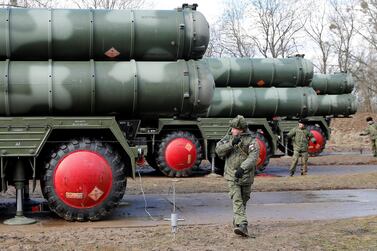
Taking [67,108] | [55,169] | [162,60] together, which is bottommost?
[55,169]

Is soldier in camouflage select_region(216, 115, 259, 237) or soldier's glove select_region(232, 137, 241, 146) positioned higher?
soldier's glove select_region(232, 137, 241, 146)

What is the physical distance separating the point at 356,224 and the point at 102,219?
4.20 meters

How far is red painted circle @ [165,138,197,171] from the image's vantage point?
55.4 feet

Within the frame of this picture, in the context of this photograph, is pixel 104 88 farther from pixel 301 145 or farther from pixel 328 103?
pixel 328 103

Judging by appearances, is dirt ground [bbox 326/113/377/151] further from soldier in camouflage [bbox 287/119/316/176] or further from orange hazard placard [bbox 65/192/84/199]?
orange hazard placard [bbox 65/192/84/199]

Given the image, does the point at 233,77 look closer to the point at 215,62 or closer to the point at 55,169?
the point at 215,62

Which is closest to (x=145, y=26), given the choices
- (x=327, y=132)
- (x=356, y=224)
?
(x=356, y=224)

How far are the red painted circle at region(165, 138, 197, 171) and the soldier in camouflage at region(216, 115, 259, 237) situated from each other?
8.11m

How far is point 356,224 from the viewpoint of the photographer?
9281 millimetres

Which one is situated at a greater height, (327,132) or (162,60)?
(162,60)

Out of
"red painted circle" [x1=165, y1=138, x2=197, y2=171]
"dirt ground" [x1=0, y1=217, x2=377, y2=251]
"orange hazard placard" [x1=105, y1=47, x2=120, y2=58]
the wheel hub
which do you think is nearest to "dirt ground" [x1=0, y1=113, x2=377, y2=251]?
"dirt ground" [x1=0, y1=217, x2=377, y2=251]

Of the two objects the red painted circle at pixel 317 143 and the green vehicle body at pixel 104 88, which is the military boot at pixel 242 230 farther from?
the red painted circle at pixel 317 143

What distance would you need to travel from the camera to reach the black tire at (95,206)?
9602 mm

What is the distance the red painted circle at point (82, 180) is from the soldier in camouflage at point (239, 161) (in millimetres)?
2112
